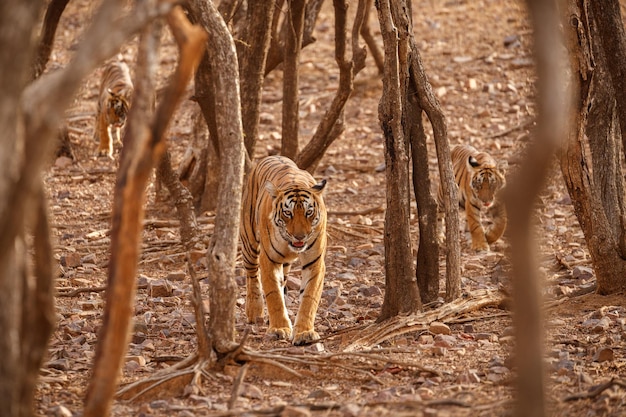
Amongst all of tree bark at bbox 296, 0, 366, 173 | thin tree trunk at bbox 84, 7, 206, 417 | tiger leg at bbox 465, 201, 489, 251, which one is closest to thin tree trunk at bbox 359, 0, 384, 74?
tree bark at bbox 296, 0, 366, 173

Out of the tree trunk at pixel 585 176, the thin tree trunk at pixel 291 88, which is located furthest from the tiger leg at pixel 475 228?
the tree trunk at pixel 585 176

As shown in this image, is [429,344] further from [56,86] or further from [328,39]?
[328,39]

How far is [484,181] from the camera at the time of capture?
9930 millimetres

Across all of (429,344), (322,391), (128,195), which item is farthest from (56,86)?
(429,344)

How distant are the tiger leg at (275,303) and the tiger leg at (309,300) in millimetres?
141

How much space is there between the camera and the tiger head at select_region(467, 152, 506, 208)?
9875mm

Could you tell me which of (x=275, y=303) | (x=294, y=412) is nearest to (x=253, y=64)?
(x=275, y=303)

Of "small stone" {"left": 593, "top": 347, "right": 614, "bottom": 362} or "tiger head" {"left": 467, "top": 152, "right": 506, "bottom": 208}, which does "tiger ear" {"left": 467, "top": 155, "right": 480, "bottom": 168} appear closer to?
"tiger head" {"left": 467, "top": 152, "right": 506, "bottom": 208}

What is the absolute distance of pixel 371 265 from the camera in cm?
834

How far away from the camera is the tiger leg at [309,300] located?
5953 millimetres

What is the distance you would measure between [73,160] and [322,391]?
343 inches

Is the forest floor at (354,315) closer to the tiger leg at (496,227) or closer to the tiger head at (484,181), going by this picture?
the tiger leg at (496,227)

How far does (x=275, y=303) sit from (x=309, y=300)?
0.24m

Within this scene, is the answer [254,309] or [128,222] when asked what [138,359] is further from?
[128,222]
